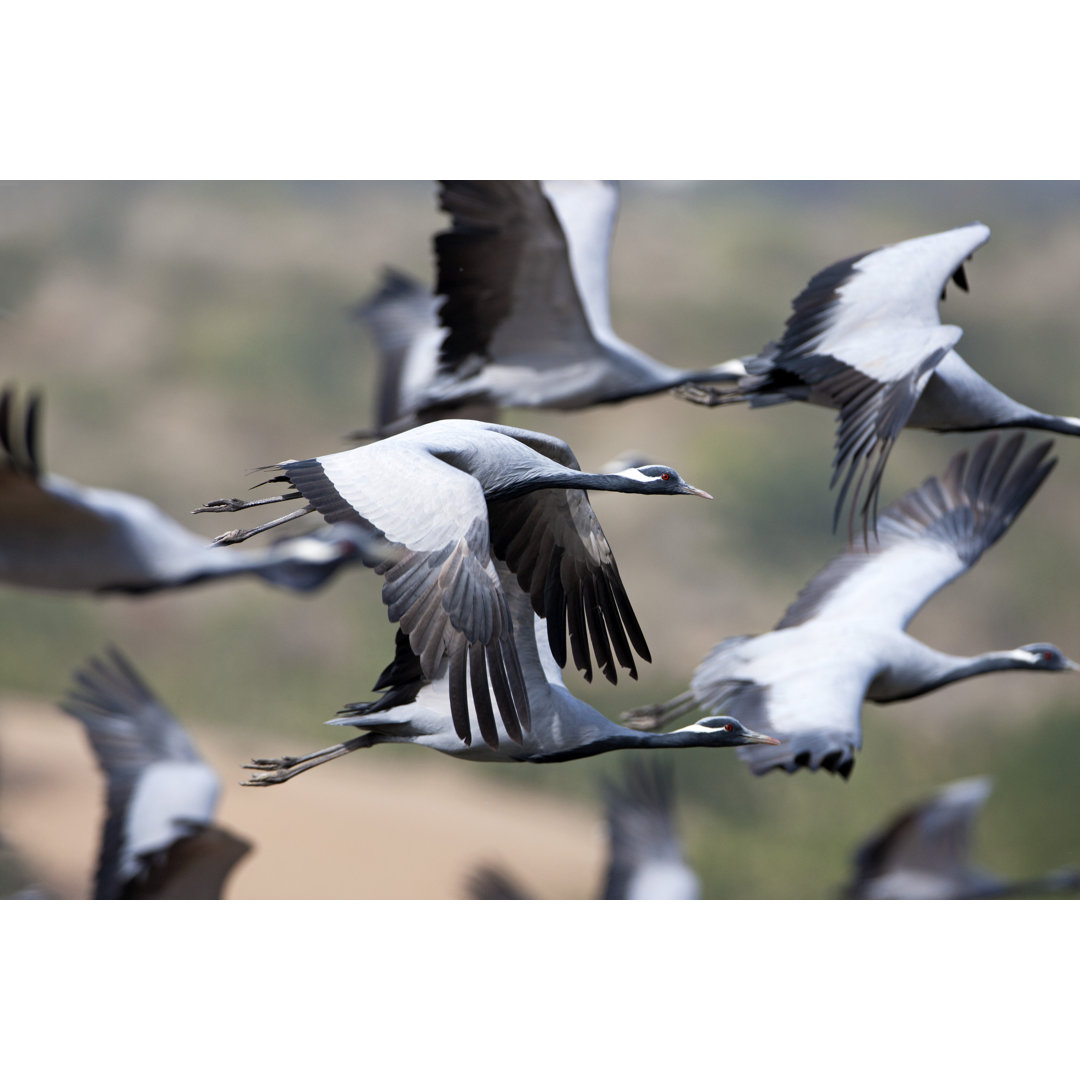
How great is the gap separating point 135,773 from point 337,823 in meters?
3.26

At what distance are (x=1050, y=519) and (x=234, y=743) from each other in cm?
447

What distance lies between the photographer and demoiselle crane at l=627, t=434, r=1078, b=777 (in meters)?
3.14

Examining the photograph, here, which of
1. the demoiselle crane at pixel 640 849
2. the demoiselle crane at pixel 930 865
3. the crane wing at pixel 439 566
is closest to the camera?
the crane wing at pixel 439 566

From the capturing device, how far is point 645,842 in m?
4.89

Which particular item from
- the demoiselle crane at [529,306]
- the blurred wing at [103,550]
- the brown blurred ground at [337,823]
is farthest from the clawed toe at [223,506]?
the brown blurred ground at [337,823]

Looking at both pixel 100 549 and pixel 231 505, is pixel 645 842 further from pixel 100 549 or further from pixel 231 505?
pixel 231 505

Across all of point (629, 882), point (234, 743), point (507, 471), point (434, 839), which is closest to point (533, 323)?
point (507, 471)

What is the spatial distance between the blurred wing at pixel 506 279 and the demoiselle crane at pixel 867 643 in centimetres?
87

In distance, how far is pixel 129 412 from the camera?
8.63 m

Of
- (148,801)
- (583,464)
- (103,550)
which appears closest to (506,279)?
(103,550)

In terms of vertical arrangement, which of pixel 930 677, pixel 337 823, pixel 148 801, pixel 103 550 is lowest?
pixel 337 823

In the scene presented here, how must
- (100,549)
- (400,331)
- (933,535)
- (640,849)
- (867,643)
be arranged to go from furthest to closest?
(400,331) → (640,849) → (100,549) → (933,535) → (867,643)

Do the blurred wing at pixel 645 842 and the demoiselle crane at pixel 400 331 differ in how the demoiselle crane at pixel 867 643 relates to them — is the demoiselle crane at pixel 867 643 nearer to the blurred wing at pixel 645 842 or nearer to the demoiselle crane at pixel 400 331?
the blurred wing at pixel 645 842

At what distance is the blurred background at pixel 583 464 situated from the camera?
7.89m
